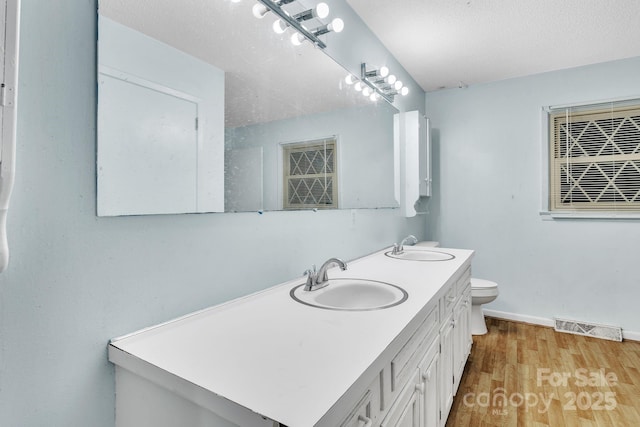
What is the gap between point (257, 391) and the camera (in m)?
0.61

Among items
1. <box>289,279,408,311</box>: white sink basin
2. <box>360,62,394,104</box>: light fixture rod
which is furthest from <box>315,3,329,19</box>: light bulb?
<box>289,279,408,311</box>: white sink basin

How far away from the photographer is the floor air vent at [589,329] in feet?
8.82

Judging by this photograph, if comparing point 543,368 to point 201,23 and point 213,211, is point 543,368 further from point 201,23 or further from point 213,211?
point 201,23

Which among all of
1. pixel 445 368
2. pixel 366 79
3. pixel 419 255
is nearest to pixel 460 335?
pixel 445 368

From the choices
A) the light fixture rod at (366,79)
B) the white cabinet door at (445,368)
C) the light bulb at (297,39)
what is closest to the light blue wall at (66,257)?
the light bulb at (297,39)

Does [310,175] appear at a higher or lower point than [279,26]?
lower

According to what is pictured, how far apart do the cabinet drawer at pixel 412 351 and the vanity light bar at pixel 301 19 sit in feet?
4.15

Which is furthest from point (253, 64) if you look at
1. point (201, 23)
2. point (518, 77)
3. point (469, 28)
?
point (518, 77)

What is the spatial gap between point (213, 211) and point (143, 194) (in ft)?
0.77

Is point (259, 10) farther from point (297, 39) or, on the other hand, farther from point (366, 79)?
point (366, 79)

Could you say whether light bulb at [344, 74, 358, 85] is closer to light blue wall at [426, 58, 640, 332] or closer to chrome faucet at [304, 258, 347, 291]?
chrome faucet at [304, 258, 347, 291]

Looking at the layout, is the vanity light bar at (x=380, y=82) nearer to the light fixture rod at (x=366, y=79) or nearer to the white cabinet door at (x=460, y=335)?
the light fixture rod at (x=366, y=79)

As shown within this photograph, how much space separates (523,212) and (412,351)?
2.61m

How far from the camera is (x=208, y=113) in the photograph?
3.45 feet
